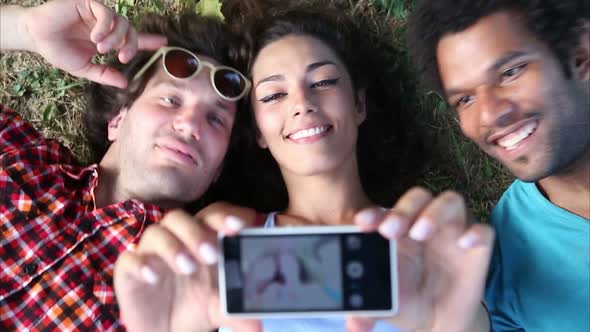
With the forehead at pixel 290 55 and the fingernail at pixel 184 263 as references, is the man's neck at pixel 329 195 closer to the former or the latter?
the forehead at pixel 290 55

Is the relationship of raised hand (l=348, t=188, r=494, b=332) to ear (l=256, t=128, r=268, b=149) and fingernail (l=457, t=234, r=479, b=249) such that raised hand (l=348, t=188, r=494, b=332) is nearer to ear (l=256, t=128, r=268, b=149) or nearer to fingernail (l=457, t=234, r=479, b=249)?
fingernail (l=457, t=234, r=479, b=249)

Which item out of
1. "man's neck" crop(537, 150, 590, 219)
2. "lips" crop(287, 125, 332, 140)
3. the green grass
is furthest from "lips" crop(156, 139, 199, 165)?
"man's neck" crop(537, 150, 590, 219)

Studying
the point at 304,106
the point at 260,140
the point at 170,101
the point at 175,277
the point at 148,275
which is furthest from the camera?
the point at 260,140

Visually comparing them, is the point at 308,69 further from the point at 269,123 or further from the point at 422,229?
the point at 422,229

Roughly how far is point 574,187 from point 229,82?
1653mm

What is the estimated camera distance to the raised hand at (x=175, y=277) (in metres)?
1.37

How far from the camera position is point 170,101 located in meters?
2.45

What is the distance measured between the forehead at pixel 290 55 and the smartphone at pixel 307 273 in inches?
43.2

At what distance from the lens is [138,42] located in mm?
2172

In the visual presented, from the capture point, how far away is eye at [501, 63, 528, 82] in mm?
1837

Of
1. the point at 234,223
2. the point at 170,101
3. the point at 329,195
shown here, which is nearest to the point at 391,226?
the point at 234,223

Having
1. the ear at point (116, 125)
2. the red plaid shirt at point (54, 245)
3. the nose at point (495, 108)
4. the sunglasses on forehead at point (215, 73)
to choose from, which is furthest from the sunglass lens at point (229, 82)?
the nose at point (495, 108)

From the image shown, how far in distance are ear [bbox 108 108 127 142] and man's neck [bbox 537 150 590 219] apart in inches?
84.2

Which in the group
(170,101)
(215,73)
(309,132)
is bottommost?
(309,132)
